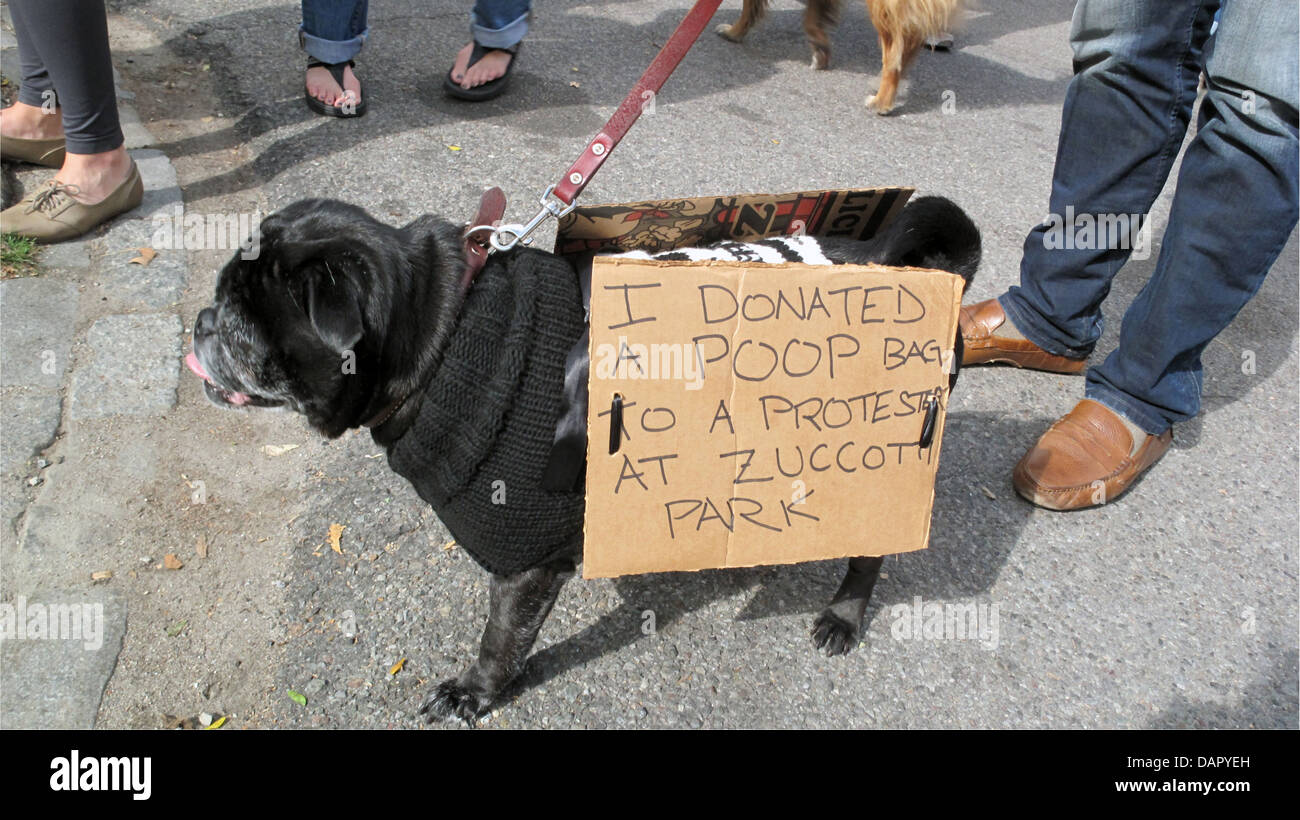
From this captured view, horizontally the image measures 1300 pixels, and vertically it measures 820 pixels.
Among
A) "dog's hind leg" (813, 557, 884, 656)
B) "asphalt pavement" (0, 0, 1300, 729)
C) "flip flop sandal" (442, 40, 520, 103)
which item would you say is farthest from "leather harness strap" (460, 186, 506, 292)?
"flip flop sandal" (442, 40, 520, 103)

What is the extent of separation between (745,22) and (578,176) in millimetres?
4398

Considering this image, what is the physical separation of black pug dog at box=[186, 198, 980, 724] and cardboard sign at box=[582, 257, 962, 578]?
133 millimetres

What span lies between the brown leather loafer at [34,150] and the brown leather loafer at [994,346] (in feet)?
12.5

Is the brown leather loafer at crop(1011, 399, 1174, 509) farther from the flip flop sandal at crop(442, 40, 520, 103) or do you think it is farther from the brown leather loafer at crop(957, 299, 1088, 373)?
the flip flop sandal at crop(442, 40, 520, 103)

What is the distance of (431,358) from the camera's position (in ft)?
5.87

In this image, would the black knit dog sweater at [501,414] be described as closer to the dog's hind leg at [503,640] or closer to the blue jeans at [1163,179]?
the dog's hind leg at [503,640]

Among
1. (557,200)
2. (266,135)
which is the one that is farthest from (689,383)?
(266,135)

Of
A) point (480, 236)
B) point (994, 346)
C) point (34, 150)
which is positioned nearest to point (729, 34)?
point (994, 346)

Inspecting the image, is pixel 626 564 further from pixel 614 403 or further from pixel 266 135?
pixel 266 135

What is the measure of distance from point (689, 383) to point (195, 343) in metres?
1.17

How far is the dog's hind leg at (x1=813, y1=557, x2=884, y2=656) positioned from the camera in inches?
93.0

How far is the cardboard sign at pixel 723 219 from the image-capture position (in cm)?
208

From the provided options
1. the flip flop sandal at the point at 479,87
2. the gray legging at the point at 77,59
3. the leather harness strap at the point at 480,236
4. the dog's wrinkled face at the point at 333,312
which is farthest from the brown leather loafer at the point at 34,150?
the leather harness strap at the point at 480,236

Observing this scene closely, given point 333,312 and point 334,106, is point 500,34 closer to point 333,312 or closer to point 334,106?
point 334,106
